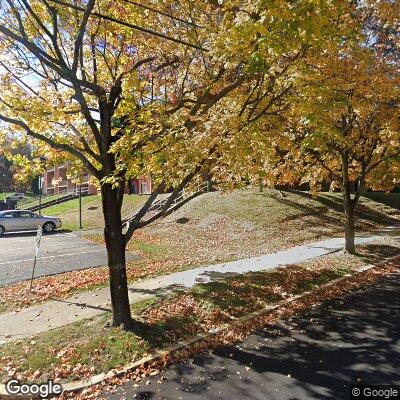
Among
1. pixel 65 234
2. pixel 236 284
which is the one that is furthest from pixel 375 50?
pixel 65 234

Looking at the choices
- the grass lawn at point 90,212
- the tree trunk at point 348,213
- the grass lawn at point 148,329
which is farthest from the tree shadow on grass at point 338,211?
the grass lawn at point 90,212

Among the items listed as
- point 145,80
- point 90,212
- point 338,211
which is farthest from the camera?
point 90,212

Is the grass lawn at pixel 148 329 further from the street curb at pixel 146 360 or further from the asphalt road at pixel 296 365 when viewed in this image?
the asphalt road at pixel 296 365

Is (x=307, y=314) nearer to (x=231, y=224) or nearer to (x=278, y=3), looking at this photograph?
(x=278, y=3)

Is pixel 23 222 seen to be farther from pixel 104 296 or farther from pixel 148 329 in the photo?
pixel 148 329

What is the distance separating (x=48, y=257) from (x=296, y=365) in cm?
1168

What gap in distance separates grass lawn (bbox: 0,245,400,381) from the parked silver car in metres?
17.3

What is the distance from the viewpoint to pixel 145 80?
8.38 meters

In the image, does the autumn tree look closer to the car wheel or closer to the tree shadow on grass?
the tree shadow on grass

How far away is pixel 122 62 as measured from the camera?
25.4ft

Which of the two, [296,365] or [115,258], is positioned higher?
[115,258]

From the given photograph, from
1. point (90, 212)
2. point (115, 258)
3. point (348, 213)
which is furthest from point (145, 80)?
point (90, 212)

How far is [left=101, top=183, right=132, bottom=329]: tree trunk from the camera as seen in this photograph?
687 cm

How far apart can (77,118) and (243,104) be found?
3.87 metres
